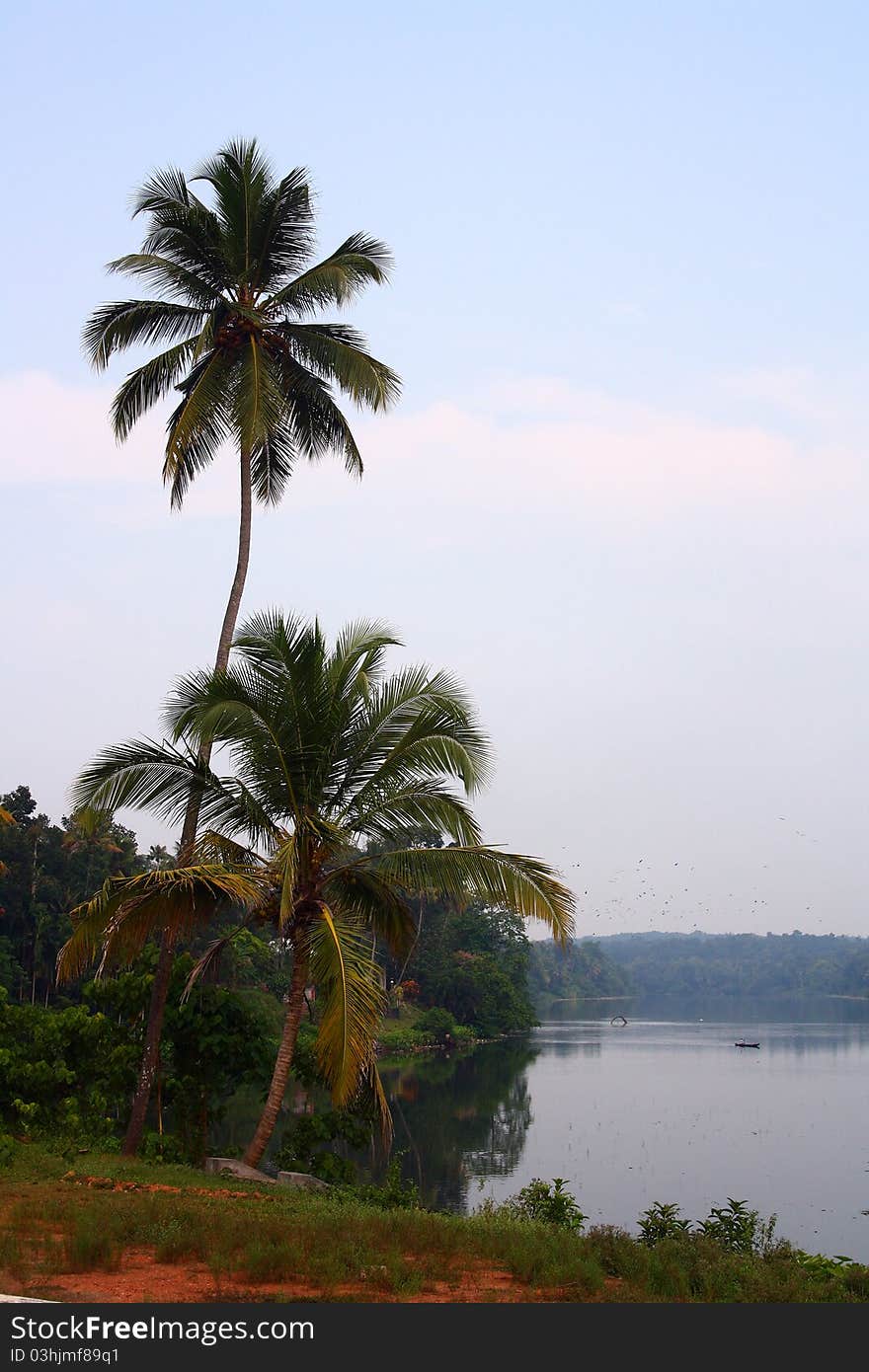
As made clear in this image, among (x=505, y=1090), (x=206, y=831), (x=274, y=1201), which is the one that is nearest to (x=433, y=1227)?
(x=274, y=1201)

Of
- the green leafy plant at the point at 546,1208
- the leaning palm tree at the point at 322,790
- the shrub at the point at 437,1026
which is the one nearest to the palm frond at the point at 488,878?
the leaning palm tree at the point at 322,790


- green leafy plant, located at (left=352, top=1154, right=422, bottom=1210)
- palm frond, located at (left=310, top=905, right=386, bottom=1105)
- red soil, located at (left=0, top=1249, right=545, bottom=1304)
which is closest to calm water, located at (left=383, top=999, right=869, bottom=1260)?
green leafy plant, located at (left=352, top=1154, right=422, bottom=1210)

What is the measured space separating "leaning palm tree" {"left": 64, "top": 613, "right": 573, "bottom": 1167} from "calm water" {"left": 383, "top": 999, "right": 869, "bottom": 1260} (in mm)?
9719

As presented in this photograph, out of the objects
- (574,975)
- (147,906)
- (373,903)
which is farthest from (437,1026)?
(574,975)

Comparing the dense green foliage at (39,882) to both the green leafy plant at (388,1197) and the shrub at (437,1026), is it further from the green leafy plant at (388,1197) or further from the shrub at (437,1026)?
the green leafy plant at (388,1197)

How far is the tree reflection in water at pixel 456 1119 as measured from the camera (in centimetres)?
2672

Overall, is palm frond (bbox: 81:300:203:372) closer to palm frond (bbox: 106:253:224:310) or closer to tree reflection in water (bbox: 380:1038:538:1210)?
palm frond (bbox: 106:253:224:310)

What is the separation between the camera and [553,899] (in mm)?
14938

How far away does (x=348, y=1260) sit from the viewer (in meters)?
8.65

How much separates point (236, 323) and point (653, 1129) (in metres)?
26.5

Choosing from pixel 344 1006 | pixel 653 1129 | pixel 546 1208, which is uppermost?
pixel 344 1006

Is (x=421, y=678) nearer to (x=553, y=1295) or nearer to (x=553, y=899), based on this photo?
(x=553, y=899)

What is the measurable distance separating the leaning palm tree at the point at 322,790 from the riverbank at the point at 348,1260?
4.70 metres

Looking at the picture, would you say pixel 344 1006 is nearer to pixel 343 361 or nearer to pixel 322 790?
pixel 322 790
